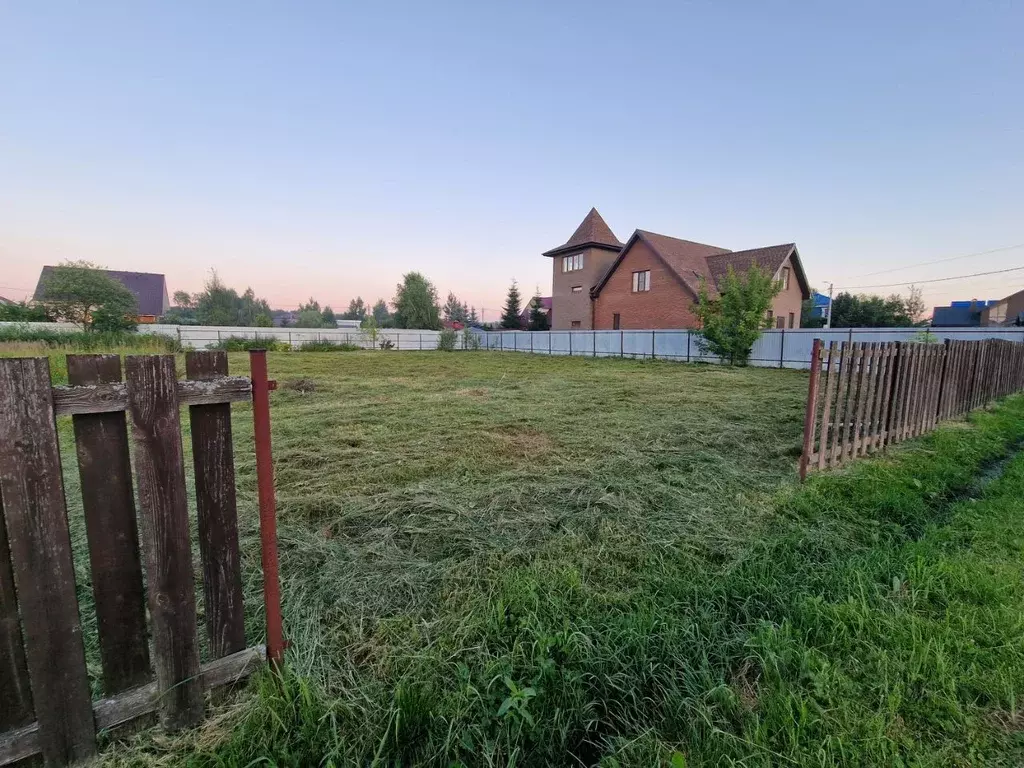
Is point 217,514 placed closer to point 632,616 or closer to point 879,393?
point 632,616

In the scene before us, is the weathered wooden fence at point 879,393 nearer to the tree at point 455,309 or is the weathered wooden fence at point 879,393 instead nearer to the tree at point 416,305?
the tree at point 416,305

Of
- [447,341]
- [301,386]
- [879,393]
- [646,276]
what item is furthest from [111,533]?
[447,341]

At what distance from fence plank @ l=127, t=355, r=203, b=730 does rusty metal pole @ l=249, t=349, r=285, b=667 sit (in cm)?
21

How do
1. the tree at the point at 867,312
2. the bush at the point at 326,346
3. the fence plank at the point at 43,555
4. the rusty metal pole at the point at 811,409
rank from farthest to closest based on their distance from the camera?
the tree at the point at 867,312 < the bush at the point at 326,346 < the rusty metal pole at the point at 811,409 < the fence plank at the point at 43,555

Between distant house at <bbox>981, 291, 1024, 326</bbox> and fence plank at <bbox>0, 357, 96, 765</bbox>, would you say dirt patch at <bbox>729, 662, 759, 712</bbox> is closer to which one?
fence plank at <bbox>0, 357, 96, 765</bbox>

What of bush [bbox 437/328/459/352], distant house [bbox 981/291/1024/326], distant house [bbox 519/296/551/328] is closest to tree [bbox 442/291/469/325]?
distant house [bbox 519/296/551/328]

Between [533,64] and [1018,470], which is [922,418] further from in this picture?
[533,64]

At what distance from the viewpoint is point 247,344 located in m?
26.6

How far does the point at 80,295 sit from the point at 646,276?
123 feet

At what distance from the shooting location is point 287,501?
3.21 meters

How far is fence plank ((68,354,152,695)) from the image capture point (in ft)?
3.63

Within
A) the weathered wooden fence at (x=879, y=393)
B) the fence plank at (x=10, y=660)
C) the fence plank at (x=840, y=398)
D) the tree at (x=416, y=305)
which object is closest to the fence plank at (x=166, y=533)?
the fence plank at (x=10, y=660)

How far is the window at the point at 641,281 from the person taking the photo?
24.1m

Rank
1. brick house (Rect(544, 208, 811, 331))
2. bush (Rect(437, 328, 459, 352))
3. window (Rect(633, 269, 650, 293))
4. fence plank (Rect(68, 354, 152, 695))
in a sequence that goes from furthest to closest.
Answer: bush (Rect(437, 328, 459, 352)) → window (Rect(633, 269, 650, 293)) → brick house (Rect(544, 208, 811, 331)) → fence plank (Rect(68, 354, 152, 695))
